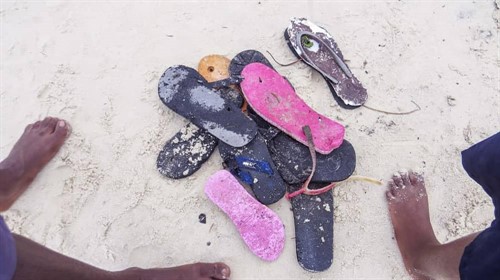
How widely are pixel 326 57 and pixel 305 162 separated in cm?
40

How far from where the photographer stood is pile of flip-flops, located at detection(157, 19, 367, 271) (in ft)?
4.62

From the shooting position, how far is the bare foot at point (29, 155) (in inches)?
54.6

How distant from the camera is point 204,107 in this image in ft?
4.77

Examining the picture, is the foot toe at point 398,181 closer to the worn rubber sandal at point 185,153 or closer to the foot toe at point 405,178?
the foot toe at point 405,178

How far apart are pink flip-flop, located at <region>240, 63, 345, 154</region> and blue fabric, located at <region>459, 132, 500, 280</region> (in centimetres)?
50

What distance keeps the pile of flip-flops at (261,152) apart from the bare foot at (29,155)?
13.4 inches

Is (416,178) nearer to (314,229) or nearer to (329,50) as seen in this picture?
(314,229)

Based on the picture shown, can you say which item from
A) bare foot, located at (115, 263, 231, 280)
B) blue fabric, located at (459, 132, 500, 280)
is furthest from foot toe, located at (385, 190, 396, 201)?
bare foot, located at (115, 263, 231, 280)

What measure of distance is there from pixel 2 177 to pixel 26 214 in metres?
0.13

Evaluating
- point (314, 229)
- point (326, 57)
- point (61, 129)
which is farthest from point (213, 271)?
point (326, 57)

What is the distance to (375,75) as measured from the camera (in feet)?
5.37

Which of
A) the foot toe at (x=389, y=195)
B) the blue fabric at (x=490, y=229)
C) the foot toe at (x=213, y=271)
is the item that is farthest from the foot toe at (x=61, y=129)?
the blue fabric at (x=490, y=229)

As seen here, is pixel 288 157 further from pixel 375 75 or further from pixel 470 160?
pixel 470 160

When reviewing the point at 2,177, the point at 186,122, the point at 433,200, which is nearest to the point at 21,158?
the point at 2,177
